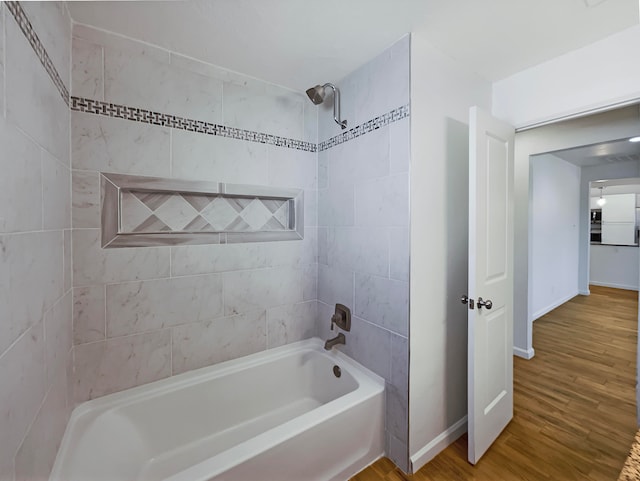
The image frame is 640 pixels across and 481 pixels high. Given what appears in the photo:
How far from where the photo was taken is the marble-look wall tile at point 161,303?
1.50 m

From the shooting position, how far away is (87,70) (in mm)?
1398

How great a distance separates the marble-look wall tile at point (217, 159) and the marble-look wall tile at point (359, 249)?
0.65m

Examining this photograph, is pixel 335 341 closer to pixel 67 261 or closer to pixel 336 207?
pixel 336 207

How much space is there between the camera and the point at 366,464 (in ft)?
5.24

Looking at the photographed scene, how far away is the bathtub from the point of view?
1206mm

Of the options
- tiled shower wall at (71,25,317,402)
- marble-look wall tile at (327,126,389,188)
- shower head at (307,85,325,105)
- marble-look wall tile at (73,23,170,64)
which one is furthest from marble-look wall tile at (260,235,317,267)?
marble-look wall tile at (73,23,170,64)

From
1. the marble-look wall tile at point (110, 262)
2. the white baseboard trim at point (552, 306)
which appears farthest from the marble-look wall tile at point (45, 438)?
the white baseboard trim at point (552, 306)

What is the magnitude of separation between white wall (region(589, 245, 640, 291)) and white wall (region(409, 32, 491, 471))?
658 centimetres

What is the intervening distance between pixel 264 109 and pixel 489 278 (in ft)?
5.93

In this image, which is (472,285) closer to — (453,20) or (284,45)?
(453,20)

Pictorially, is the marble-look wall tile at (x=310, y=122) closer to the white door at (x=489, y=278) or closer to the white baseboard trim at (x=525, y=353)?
the white door at (x=489, y=278)

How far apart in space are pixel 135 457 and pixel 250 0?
2.30 meters

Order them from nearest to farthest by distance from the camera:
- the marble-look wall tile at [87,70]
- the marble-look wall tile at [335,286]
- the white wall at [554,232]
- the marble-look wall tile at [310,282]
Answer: the marble-look wall tile at [87,70] < the marble-look wall tile at [335,286] < the marble-look wall tile at [310,282] < the white wall at [554,232]

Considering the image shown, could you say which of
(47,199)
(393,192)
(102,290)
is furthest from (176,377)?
(393,192)
